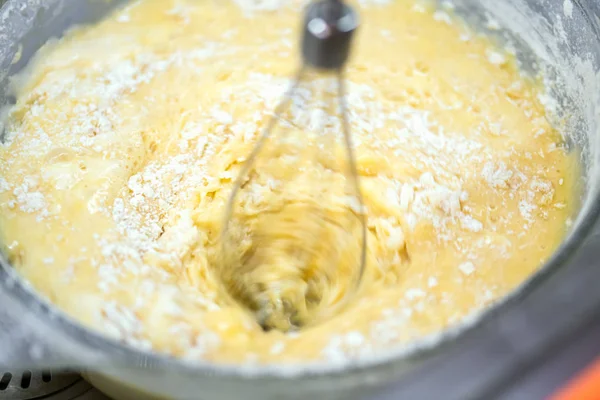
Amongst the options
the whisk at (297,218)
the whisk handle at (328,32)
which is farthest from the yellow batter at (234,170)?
the whisk handle at (328,32)

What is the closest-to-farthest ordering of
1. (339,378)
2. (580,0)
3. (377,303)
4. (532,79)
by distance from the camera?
(339,378) → (377,303) → (580,0) → (532,79)

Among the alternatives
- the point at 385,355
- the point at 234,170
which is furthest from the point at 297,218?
the point at 385,355

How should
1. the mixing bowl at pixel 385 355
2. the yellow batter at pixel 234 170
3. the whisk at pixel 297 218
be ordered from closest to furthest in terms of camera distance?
the mixing bowl at pixel 385 355 → the yellow batter at pixel 234 170 → the whisk at pixel 297 218

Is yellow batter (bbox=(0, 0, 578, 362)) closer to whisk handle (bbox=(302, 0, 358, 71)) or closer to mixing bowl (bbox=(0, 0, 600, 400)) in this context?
mixing bowl (bbox=(0, 0, 600, 400))

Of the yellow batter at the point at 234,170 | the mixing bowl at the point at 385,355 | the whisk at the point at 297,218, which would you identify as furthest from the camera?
the whisk at the point at 297,218

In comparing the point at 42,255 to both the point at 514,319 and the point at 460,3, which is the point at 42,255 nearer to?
the point at 514,319

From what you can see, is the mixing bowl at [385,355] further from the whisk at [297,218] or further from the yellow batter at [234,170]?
the whisk at [297,218]

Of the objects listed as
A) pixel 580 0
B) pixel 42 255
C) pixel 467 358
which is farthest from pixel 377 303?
pixel 580 0

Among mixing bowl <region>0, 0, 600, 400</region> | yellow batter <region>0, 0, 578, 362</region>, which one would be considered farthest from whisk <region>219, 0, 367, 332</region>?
mixing bowl <region>0, 0, 600, 400</region>
